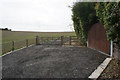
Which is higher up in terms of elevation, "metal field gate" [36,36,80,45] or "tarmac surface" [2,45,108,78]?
"metal field gate" [36,36,80,45]

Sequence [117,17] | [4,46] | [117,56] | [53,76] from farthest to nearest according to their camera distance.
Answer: [4,46] → [117,56] → [117,17] → [53,76]

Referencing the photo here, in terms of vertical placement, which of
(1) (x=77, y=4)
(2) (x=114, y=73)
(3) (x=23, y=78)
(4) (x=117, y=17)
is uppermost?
(1) (x=77, y=4)

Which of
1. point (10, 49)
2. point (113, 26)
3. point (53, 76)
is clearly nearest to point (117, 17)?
point (113, 26)

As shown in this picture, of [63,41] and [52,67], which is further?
[63,41]

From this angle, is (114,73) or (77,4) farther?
(77,4)

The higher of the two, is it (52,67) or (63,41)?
(63,41)

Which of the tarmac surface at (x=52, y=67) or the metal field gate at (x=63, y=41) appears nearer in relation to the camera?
the tarmac surface at (x=52, y=67)

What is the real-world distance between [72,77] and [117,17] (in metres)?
3.50

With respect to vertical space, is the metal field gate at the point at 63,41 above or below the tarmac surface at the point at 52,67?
above

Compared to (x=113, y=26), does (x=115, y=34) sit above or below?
below

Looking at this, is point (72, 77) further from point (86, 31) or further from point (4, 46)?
point (4, 46)

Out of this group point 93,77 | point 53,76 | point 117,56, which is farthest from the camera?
point 117,56

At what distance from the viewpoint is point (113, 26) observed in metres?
4.29

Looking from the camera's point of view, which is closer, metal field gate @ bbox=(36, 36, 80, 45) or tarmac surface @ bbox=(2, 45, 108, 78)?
tarmac surface @ bbox=(2, 45, 108, 78)
